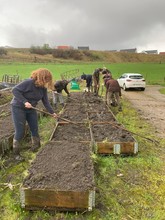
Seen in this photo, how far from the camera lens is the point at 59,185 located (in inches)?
169

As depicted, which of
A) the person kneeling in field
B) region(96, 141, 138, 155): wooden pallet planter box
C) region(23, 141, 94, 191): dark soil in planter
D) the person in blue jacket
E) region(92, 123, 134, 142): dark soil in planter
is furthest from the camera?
the person kneeling in field

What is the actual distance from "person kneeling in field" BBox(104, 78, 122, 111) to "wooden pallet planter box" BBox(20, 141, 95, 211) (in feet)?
23.2

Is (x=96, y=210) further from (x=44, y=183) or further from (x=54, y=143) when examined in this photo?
(x=54, y=143)

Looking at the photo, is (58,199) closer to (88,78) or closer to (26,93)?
(26,93)

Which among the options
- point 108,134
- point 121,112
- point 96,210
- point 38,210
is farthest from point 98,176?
point 121,112

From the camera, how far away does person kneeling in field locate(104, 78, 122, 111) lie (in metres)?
12.1

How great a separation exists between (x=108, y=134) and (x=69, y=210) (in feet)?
12.0

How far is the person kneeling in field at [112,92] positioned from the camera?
1206 centimetres

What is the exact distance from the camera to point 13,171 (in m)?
5.69

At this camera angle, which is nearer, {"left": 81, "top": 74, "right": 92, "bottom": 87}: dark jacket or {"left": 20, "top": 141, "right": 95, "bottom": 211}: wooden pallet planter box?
{"left": 20, "top": 141, "right": 95, "bottom": 211}: wooden pallet planter box

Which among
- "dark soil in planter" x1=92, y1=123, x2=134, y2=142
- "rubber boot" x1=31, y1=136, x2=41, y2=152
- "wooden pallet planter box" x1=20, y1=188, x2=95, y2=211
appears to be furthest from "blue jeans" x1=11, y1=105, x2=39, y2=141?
"wooden pallet planter box" x1=20, y1=188, x2=95, y2=211

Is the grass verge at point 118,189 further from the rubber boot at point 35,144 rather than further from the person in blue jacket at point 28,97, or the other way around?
the person in blue jacket at point 28,97

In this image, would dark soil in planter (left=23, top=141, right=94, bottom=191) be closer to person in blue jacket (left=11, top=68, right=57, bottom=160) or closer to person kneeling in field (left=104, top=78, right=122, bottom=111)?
person in blue jacket (left=11, top=68, right=57, bottom=160)

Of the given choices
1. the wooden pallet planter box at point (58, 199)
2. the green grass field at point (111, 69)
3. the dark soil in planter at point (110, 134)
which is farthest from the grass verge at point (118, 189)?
the green grass field at point (111, 69)
